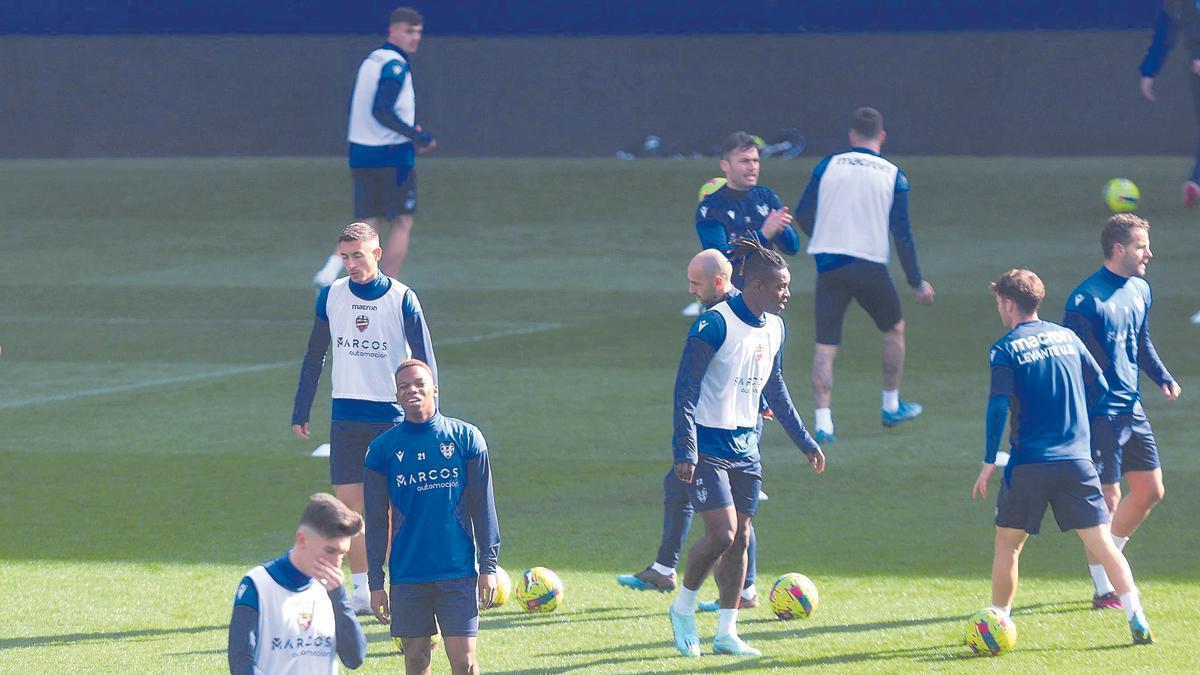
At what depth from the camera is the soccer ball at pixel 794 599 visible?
8.17 meters

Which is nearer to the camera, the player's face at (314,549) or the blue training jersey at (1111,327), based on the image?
the player's face at (314,549)

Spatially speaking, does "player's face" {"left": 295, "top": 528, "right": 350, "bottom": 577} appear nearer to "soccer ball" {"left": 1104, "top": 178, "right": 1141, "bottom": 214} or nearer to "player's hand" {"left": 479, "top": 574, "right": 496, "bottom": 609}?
"player's hand" {"left": 479, "top": 574, "right": 496, "bottom": 609}

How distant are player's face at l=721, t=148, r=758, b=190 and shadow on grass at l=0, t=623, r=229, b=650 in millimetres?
4416

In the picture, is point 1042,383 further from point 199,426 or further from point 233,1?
point 233,1

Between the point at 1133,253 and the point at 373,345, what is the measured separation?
361cm

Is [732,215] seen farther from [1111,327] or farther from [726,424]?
[726,424]

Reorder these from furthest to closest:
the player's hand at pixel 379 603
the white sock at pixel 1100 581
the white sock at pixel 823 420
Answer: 1. the white sock at pixel 823 420
2. the white sock at pixel 1100 581
3. the player's hand at pixel 379 603

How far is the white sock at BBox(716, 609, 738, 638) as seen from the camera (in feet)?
25.1

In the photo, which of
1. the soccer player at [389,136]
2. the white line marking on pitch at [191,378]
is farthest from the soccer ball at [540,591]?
the soccer player at [389,136]

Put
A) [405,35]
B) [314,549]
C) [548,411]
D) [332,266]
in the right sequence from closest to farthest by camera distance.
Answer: [314,549], [548,411], [405,35], [332,266]

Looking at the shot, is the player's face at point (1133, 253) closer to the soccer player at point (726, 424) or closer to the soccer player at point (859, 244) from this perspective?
the soccer player at point (726, 424)

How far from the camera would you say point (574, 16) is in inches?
1118

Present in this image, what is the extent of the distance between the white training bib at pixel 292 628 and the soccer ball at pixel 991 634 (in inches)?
129

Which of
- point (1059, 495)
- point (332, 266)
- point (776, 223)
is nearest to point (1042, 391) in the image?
point (1059, 495)
